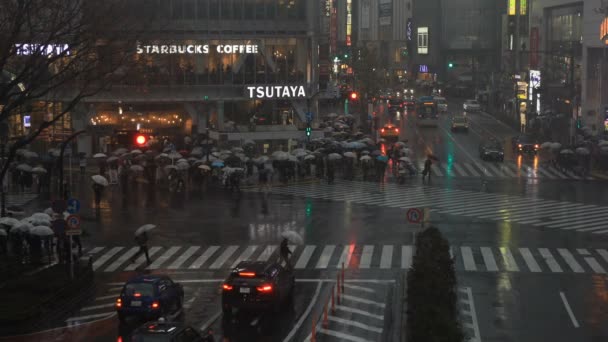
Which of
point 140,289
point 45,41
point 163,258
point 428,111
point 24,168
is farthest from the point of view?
point 428,111

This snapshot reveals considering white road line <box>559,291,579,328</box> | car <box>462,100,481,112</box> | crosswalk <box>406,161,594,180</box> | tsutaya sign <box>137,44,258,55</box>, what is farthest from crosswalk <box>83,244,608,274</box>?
car <box>462,100,481,112</box>

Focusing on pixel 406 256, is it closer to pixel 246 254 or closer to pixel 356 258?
pixel 356 258

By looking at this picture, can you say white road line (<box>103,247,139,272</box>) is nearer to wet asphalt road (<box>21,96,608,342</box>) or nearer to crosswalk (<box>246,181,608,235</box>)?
wet asphalt road (<box>21,96,608,342</box>)

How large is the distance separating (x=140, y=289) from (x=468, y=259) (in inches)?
526

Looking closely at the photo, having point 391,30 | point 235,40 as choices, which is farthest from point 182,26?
point 391,30

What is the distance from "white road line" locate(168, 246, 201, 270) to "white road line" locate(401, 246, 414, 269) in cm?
771

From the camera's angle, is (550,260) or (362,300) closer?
(362,300)

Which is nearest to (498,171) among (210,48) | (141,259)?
(210,48)

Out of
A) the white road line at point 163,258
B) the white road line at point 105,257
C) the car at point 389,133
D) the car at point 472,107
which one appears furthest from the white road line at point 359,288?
the car at point 472,107

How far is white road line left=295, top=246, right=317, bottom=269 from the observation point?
1267 inches

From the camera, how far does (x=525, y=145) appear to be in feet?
232

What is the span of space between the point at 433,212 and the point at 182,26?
1543 inches

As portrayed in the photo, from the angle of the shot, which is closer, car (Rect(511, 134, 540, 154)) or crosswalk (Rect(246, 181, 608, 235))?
crosswalk (Rect(246, 181, 608, 235))

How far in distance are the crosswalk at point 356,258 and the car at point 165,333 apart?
12162 mm
